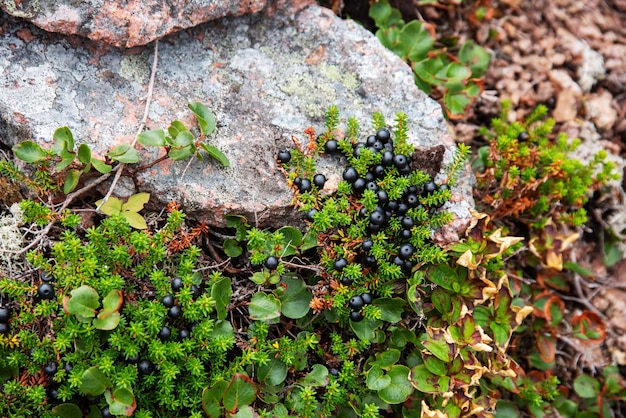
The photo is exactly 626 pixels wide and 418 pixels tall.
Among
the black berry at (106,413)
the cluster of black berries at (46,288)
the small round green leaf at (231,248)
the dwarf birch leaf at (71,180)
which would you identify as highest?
the dwarf birch leaf at (71,180)

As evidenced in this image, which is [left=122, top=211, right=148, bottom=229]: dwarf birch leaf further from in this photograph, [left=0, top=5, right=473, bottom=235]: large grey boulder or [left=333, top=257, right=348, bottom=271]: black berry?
[left=333, top=257, right=348, bottom=271]: black berry

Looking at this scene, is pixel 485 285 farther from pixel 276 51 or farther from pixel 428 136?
pixel 276 51

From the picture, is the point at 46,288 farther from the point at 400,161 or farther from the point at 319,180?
the point at 400,161

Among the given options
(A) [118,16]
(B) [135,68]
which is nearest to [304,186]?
(B) [135,68]

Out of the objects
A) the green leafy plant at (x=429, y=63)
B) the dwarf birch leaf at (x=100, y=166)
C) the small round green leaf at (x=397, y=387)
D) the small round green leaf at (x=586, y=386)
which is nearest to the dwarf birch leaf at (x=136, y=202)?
the dwarf birch leaf at (x=100, y=166)

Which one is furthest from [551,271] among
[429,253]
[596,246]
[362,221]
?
[362,221]

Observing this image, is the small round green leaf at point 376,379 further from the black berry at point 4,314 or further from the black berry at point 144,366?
the black berry at point 4,314
